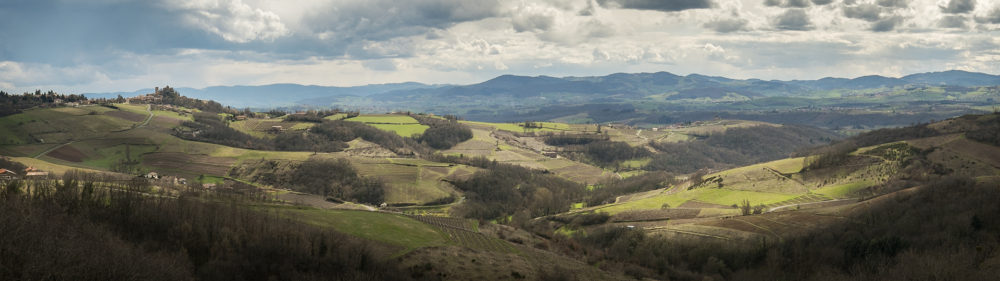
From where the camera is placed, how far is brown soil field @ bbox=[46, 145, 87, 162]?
13227cm

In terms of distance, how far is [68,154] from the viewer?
135000 mm

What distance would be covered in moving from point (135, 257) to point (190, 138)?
157 m

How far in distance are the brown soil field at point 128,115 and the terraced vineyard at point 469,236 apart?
506 ft

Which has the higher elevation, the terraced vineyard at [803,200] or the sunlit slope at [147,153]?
the sunlit slope at [147,153]

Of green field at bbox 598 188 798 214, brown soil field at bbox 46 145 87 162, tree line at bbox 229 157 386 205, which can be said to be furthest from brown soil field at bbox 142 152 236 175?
green field at bbox 598 188 798 214

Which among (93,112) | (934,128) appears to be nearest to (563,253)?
(934,128)

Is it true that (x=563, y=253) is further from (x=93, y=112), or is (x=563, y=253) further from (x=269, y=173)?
(x=93, y=112)

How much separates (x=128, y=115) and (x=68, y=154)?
61.7 m

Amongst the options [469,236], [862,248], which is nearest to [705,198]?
[862,248]

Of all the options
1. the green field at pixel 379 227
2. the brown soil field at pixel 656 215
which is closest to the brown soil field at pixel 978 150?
the brown soil field at pixel 656 215

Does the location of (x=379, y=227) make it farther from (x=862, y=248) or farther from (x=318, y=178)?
(x=318, y=178)

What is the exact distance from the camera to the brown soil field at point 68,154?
13227cm

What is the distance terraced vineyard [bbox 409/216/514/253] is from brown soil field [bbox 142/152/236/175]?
264ft

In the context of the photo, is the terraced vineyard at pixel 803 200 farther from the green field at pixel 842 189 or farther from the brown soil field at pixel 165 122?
the brown soil field at pixel 165 122
